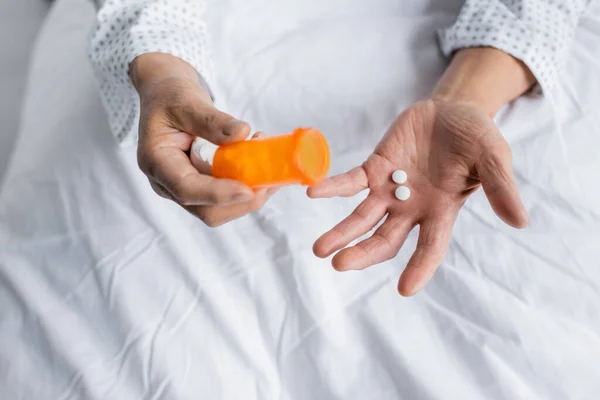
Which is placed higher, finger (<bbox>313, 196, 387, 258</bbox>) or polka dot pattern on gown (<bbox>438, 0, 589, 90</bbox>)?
polka dot pattern on gown (<bbox>438, 0, 589, 90</bbox>)

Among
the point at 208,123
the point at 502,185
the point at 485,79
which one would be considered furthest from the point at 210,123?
the point at 485,79

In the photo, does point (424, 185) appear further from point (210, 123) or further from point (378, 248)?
point (210, 123)

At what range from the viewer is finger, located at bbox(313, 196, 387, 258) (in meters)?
0.57

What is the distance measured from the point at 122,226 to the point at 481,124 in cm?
42

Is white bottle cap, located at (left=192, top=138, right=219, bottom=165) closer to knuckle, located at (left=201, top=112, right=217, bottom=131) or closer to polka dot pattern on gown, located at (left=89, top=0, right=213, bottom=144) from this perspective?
knuckle, located at (left=201, top=112, right=217, bottom=131)

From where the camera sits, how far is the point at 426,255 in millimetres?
550

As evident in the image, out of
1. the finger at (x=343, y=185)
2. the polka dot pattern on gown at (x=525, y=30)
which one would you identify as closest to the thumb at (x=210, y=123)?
the finger at (x=343, y=185)

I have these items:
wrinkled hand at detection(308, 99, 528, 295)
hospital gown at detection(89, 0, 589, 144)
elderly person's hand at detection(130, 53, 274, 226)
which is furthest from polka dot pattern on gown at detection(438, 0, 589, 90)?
elderly person's hand at detection(130, 53, 274, 226)

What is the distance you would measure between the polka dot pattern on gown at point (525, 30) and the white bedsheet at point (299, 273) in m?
0.04

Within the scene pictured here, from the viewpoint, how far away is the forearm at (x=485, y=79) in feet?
2.26

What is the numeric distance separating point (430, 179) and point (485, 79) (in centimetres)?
17

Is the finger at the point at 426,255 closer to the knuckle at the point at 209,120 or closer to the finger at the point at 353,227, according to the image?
the finger at the point at 353,227

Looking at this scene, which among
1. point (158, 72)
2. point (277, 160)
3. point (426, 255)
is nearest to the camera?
point (277, 160)

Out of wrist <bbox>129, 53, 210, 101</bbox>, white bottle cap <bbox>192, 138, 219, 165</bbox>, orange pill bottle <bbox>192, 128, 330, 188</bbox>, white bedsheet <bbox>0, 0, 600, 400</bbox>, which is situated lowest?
white bedsheet <bbox>0, 0, 600, 400</bbox>
